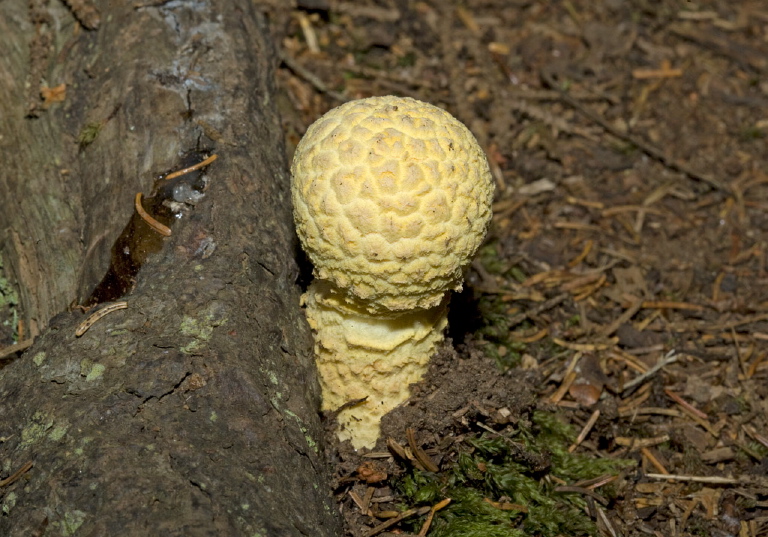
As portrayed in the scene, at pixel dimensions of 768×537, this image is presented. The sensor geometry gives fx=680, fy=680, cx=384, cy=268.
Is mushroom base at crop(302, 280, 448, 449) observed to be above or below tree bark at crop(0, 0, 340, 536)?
below

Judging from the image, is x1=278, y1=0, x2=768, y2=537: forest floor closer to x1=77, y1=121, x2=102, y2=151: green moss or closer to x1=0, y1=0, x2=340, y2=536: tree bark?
x1=0, y1=0, x2=340, y2=536: tree bark

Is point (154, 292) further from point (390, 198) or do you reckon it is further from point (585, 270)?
point (585, 270)

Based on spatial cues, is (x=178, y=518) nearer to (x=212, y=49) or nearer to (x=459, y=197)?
(x=459, y=197)

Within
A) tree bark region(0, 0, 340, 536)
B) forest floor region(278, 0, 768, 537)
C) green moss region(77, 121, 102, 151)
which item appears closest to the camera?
tree bark region(0, 0, 340, 536)

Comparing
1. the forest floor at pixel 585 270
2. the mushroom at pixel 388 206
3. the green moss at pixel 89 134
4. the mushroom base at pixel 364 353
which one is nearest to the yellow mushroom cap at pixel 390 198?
the mushroom at pixel 388 206

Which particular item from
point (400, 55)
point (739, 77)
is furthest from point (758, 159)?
point (400, 55)

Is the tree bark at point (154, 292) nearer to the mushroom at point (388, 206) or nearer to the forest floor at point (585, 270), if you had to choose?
the mushroom at point (388, 206)

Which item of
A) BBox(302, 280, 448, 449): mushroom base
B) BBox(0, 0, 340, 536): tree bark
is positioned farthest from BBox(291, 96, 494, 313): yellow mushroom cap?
BBox(0, 0, 340, 536): tree bark
